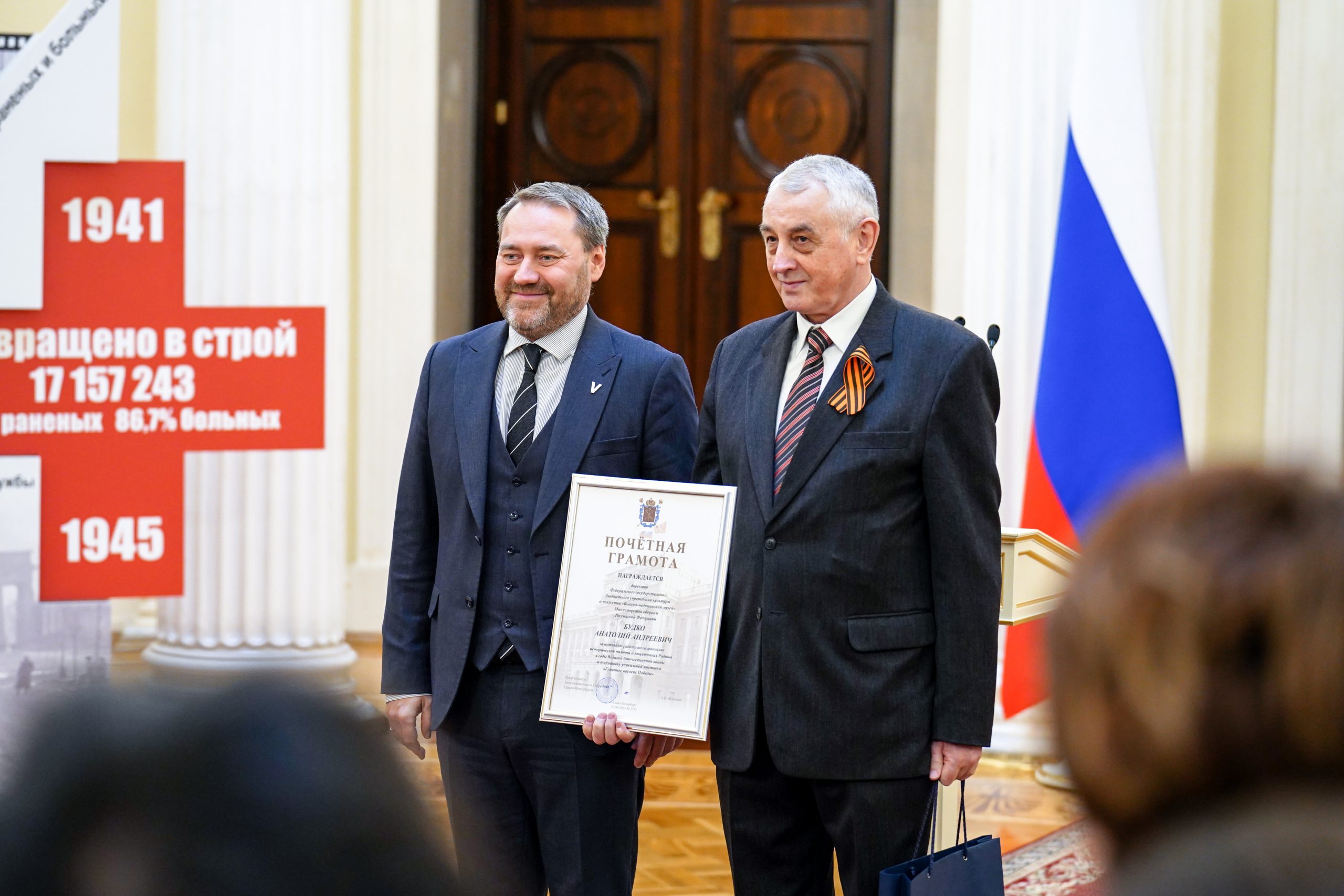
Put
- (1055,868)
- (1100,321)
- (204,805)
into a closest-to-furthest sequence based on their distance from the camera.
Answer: (204,805), (1055,868), (1100,321)

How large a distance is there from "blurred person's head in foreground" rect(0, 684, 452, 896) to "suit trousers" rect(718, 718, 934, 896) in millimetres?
1773

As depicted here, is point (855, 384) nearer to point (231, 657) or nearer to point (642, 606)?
point (642, 606)

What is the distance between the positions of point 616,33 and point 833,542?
4.92 m

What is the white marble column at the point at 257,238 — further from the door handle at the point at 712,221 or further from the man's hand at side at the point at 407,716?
the man's hand at side at the point at 407,716

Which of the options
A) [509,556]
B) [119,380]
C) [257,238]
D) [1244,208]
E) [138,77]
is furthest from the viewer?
[138,77]

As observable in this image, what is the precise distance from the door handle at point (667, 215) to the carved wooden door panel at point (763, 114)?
99mm

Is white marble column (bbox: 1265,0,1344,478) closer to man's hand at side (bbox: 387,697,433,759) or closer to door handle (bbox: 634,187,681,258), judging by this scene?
door handle (bbox: 634,187,681,258)

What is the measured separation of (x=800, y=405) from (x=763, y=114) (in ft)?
15.0

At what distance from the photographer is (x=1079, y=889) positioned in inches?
148

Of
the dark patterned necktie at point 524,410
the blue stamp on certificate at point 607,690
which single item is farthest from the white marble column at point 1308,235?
the blue stamp on certificate at point 607,690

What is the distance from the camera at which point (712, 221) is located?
6734 millimetres

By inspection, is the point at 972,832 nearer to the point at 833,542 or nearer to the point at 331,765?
the point at 833,542

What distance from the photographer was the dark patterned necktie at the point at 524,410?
8.30 feet

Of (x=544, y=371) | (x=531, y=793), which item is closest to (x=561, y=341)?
(x=544, y=371)
